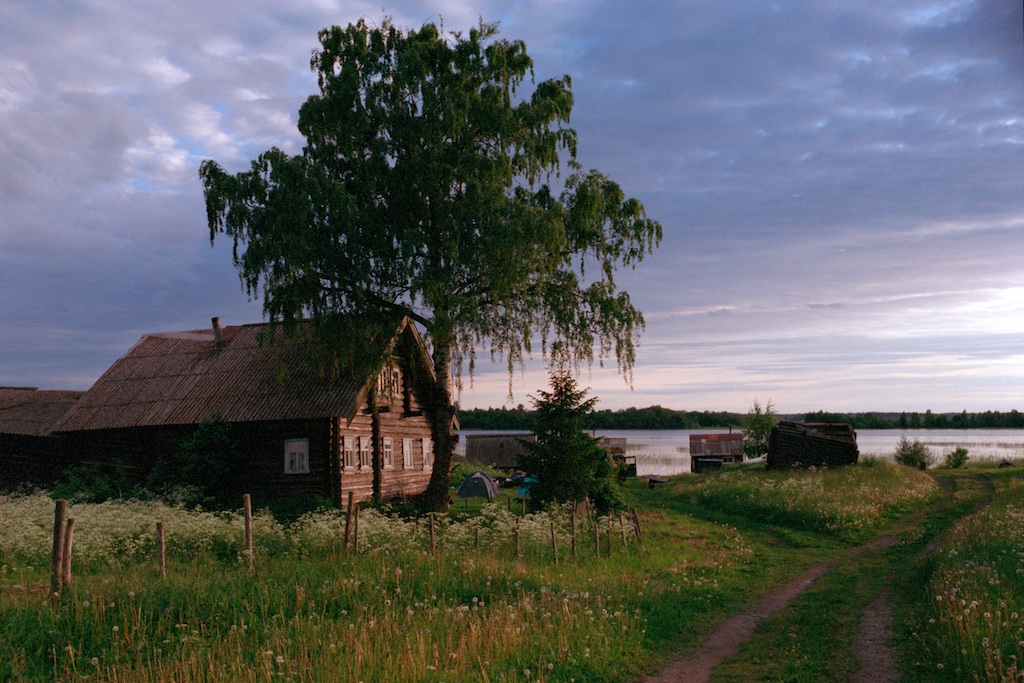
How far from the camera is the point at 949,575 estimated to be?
42.7ft

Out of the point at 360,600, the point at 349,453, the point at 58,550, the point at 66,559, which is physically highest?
the point at 349,453

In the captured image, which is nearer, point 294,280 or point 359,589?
point 359,589

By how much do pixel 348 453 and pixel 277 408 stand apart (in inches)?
130

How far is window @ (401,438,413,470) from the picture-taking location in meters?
34.4

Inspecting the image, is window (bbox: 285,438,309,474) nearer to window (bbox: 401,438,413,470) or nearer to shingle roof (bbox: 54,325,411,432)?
shingle roof (bbox: 54,325,411,432)

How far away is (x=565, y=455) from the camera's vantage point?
24.0m

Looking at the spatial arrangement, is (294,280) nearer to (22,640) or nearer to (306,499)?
(306,499)

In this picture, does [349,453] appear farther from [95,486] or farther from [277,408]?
[95,486]

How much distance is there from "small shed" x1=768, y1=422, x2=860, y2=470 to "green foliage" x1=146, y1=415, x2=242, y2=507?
105 ft

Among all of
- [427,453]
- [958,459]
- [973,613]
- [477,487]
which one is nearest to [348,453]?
[427,453]

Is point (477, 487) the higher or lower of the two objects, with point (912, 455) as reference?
higher

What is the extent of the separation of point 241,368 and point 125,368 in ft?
23.1

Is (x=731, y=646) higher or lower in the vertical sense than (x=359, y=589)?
lower

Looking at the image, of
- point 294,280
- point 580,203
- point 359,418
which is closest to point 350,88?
point 294,280
